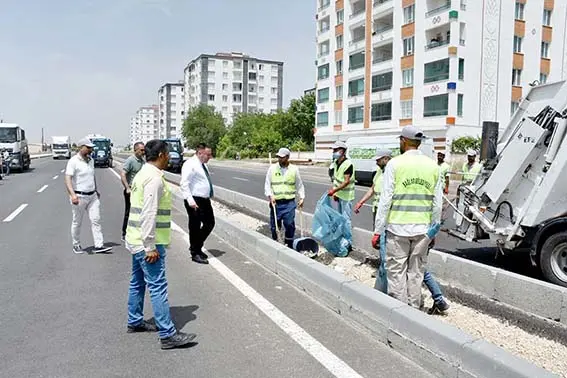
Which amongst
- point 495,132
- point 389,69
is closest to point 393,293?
point 495,132

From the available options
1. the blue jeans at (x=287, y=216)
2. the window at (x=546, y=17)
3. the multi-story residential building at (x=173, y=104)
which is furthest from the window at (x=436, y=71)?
the multi-story residential building at (x=173, y=104)

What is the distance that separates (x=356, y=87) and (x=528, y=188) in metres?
45.4

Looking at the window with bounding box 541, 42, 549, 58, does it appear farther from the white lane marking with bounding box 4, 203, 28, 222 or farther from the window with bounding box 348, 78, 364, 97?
the white lane marking with bounding box 4, 203, 28, 222

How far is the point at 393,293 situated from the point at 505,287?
1376 mm

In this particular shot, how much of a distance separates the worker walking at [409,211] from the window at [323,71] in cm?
5321

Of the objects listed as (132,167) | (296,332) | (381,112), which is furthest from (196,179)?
(381,112)

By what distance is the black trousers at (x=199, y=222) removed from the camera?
7766mm

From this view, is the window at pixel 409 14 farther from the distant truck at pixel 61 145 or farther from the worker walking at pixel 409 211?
the worker walking at pixel 409 211

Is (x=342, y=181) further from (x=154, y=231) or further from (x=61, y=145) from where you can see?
(x=61, y=145)

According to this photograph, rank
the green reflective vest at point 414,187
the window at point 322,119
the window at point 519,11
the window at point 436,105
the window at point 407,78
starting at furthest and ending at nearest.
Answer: the window at point 322,119 < the window at point 407,78 < the window at point 519,11 < the window at point 436,105 < the green reflective vest at point 414,187

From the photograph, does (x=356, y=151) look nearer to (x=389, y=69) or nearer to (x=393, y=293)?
(x=389, y=69)

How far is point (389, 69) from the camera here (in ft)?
150

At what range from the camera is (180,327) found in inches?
191

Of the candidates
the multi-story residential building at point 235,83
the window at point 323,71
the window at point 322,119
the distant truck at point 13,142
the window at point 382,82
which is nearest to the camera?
the distant truck at point 13,142
